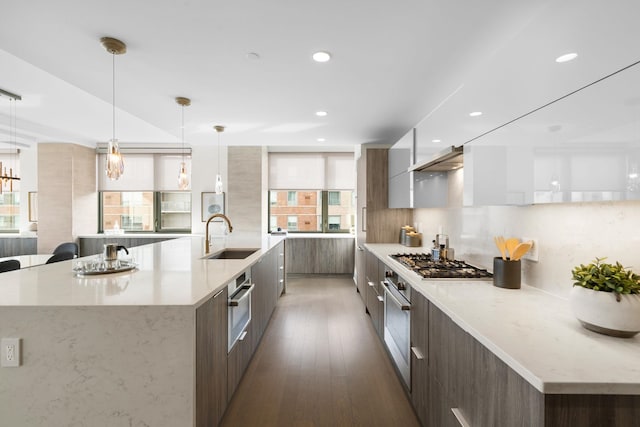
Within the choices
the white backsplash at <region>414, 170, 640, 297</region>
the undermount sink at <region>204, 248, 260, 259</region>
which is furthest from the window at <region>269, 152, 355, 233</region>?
the white backsplash at <region>414, 170, 640, 297</region>

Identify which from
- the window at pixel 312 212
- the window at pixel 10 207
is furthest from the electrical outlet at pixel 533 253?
the window at pixel 10 207

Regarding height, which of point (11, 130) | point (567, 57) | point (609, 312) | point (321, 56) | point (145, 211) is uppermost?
point (11, 130)

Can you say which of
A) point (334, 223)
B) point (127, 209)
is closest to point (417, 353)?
point (334, 223)

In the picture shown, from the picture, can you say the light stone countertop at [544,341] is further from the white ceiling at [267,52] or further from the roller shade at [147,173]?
the roller shade at [147,173]

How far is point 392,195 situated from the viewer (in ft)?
12.9

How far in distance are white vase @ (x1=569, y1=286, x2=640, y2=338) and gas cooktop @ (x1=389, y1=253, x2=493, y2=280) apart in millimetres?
823

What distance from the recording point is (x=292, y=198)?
6641mm

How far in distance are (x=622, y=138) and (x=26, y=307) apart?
92.3 inches

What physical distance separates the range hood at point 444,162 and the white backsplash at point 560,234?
0.41 meters

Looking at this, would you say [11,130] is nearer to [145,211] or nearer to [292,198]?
[145,211]

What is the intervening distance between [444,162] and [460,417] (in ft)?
5.46

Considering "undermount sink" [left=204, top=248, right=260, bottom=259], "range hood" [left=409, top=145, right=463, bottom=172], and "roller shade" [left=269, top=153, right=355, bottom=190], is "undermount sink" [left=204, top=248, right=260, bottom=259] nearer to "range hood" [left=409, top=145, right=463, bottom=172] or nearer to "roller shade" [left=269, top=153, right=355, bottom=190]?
"range hood" [left=409, top=145, right=463, bottom=172]

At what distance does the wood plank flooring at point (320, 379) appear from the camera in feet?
6.47

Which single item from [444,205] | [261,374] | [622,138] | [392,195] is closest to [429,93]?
[444,205]
